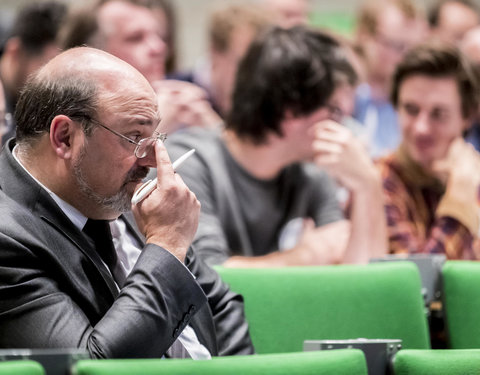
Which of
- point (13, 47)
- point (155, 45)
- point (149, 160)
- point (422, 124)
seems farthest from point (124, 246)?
point (13, 47)

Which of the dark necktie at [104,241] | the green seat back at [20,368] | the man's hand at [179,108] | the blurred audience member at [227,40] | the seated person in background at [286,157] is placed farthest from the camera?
the blurred audience member at [227,40]

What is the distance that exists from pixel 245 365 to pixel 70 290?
51cm

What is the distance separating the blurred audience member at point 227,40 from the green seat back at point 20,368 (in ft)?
11.3

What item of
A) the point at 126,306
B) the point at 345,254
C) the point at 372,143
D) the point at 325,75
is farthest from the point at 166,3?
the point at 126,306

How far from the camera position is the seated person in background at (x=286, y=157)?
3238 millimetres

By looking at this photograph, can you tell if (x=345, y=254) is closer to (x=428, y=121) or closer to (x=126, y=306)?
(x=428, y=121)

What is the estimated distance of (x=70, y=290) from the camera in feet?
6.11

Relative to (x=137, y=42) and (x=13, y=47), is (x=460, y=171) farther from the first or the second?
(x=13, y=47)

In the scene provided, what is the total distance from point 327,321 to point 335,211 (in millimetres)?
1133

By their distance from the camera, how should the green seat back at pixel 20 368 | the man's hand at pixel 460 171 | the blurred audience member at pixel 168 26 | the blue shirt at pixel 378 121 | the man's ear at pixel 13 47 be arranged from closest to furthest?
1. the green seat back at pixel 20 368
2. the man's hand at pixel 460 171
3. the man's ear at pixel 13 47
4. the blurred audience member at pixel 168 26
5. the blue shirt at pixel 378 121

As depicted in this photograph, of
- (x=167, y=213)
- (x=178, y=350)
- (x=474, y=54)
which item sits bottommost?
(x=178, y=350)

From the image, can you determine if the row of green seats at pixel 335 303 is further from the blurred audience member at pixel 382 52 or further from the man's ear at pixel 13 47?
the blurred audience member at pixel 382 52

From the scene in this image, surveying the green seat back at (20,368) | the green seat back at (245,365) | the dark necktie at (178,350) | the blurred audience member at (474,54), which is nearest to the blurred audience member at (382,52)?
the blurred audience member at (474,54)

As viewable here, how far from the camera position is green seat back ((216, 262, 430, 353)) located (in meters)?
2.36
